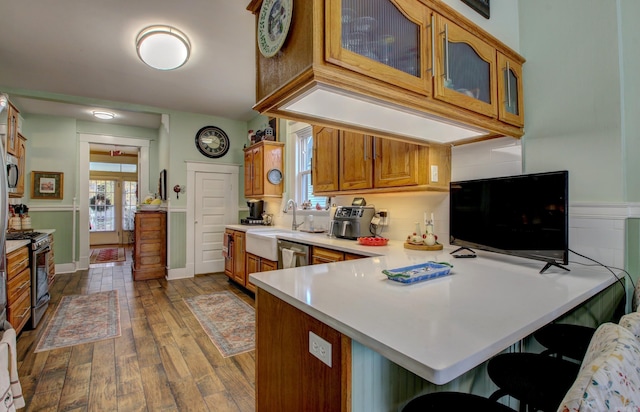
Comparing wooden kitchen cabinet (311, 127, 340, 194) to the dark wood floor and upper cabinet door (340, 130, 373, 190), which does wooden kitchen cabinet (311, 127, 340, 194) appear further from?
the dark wood floor

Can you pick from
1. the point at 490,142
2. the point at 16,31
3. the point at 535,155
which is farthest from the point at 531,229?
the point at 16,31

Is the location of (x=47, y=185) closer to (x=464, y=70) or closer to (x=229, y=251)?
(x=229, y=251)

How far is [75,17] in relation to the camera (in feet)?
8.46

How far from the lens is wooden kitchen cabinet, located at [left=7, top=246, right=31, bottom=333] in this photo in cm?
252

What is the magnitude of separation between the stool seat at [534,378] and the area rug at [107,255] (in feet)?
24.6

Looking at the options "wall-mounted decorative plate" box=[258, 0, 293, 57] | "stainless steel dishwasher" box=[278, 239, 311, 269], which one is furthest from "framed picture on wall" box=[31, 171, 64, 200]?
"wall-mounted decorative plate" box=[258, 0, 293, 57]

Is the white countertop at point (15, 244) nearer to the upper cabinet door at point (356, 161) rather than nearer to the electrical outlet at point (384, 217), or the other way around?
the upper cabinet door at point (356, 161)

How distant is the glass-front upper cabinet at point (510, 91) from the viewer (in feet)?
6.07

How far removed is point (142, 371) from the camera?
87.9 inches

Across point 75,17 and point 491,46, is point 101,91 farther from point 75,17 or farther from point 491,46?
point 491,46

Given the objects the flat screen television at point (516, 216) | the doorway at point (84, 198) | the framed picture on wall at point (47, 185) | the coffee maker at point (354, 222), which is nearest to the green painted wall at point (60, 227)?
the doorway at point (84, 198)

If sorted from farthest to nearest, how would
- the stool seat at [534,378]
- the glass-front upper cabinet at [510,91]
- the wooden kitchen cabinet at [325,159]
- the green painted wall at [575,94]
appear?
the wooden kitchen cabinet at [325,159]
the glass-front upper cabinet at [510,91]
the green painted wall at [575,94]
the stool seat at [534,378]

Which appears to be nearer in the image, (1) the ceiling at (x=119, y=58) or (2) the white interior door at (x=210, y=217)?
(1) the ceiling at (x=119, y=58)

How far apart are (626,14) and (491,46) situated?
71 centimetres
